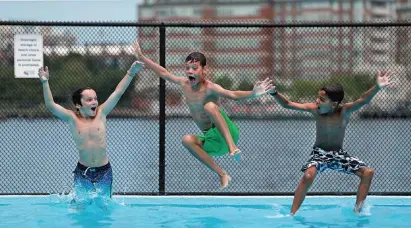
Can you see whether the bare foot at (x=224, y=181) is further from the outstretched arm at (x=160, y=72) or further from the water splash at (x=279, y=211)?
the outstretched arm at (x=160, y=72)

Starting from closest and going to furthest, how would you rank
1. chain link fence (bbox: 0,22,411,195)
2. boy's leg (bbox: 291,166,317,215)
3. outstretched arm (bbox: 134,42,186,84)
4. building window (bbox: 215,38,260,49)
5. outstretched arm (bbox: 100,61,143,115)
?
1. boy's leg (bbox: 291,166,317,215)
2. outstretched arm (bbox: 100,61,143,115)
3. outstretched arm (bbox: 134,42,186,84)
4. chain link fence (bbox: 0,22,411,195)
5. building window (bbox: 215,38,260,49)

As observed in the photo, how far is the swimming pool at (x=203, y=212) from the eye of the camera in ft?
25.4

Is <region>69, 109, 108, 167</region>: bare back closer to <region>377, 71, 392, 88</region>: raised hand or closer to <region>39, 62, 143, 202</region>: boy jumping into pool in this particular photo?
<region>39, 62, 143, 202</region>: boy jumping into pool

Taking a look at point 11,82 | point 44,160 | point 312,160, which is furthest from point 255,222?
point 11,82

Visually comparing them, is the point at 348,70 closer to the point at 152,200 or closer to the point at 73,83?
the point at 73,83

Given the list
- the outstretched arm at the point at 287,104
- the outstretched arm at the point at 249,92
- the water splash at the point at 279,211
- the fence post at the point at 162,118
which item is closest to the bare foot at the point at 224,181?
the water splash at the point at 279,211

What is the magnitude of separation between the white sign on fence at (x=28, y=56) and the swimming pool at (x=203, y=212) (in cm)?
152

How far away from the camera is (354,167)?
26.9 ft

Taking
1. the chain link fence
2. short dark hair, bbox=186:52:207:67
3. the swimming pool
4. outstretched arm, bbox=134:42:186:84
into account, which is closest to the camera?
the swimming pool

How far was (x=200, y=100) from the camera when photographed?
27.3 ft

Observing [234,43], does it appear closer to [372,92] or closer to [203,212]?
[203,212]

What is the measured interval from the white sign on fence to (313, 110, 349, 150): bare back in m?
3.51

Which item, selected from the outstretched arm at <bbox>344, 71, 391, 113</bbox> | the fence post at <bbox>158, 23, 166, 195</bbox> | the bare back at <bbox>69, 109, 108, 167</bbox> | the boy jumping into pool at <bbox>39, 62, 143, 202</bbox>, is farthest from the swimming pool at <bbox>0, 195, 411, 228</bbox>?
the outstretched arm at <bbox>344, 71, 391, 113</bbox>

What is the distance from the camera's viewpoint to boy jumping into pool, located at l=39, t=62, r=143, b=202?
328 inches
